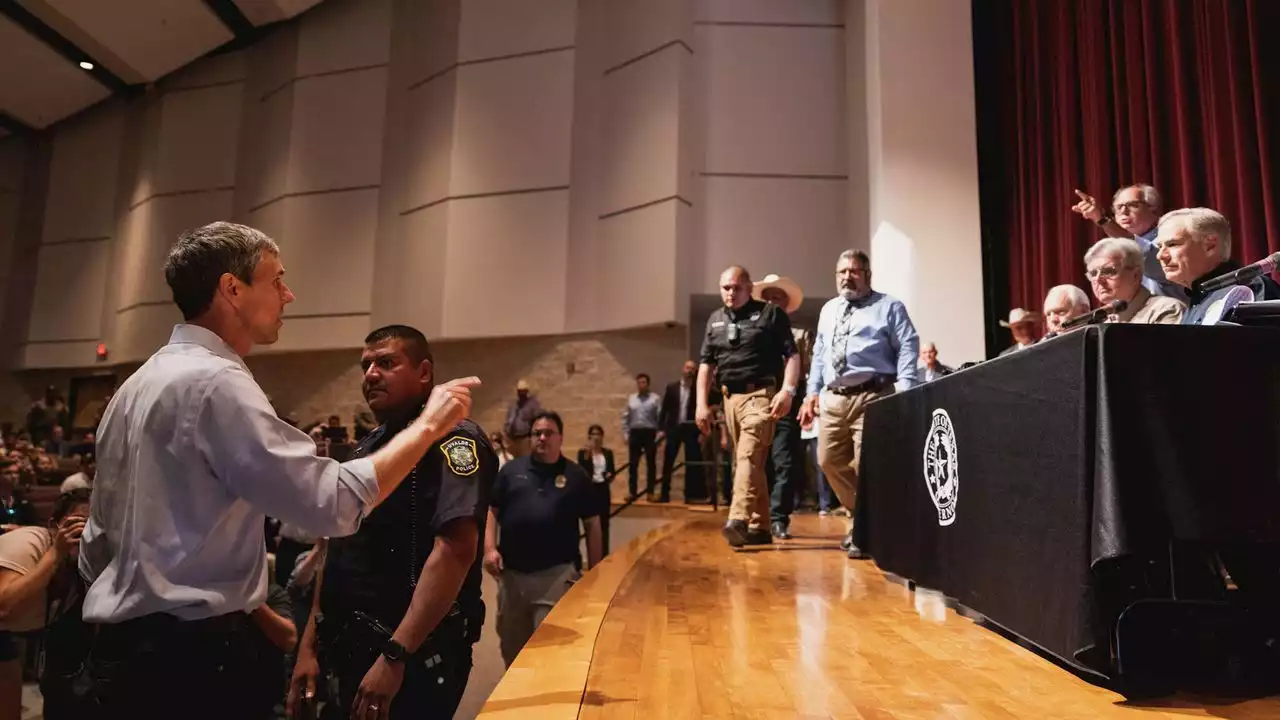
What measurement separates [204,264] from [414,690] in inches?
38.3

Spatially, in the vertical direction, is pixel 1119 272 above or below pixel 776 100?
below

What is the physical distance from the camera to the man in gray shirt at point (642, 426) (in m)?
8.04

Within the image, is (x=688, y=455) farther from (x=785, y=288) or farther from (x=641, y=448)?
(x=785, y=288)

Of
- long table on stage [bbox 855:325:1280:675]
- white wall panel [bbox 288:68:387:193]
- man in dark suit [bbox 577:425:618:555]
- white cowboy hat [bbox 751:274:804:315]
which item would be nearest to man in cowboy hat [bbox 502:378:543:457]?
man in dark suit [bbox 577:425:618:555]

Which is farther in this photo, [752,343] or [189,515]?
[752,343]

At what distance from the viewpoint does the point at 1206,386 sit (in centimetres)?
147

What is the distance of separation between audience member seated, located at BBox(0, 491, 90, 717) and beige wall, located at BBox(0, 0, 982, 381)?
17.3 ft

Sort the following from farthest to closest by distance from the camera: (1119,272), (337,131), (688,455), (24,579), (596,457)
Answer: (337,131), (596,457), (688,455), (24,579), (1119,272)

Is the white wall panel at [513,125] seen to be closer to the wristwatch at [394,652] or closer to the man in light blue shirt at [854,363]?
the man in light blue shirt at [854,363]

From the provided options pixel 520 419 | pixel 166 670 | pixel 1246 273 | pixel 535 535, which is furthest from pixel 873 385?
pixel 520 419

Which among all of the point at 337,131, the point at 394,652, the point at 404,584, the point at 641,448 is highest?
the point at 337,131

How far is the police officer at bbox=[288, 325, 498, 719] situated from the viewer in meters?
1.66

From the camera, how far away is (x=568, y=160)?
30.2 feet

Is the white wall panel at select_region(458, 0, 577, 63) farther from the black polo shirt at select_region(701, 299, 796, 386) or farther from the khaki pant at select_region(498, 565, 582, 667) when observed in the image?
the khaki pant at select_region(498, 565, 582, 667)
